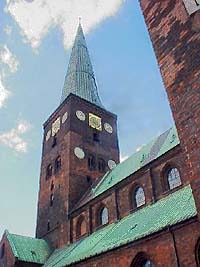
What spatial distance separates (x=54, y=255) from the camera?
79.8 ft

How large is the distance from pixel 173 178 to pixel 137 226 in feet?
12.8

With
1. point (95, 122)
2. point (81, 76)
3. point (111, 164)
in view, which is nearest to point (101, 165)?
point (111, 164)

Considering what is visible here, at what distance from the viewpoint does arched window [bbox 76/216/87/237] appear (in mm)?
23875

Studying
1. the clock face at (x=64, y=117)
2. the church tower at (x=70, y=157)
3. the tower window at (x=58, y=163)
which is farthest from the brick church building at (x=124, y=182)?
the clock face at (x=64, y=117)

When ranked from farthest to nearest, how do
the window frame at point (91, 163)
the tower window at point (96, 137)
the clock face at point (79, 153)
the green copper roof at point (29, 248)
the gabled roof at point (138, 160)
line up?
the tower window at point (96, 137) → the window frame at point (91, 163) → the clock face at point (79, 153) → the green copper roof at point (29, 248) → the gabled roof at point (138, 160)

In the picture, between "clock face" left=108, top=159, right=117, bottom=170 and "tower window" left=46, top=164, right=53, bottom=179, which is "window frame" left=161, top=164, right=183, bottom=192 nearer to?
"clock face" left=108, top=159, right=117, bottom=170

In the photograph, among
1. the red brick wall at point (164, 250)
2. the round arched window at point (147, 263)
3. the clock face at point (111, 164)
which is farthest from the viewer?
the clock face at point (111, 164)

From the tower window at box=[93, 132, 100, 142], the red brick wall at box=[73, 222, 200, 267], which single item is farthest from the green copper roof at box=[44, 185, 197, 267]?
the tower window at box=[93, 132, 100, 142]

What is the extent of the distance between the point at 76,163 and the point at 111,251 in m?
13.9

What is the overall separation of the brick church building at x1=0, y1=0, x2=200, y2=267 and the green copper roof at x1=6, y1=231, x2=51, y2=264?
0.27ft

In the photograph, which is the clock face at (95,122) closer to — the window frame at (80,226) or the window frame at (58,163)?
the window frame at (58,163)

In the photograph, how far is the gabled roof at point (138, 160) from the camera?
2086 centimetres

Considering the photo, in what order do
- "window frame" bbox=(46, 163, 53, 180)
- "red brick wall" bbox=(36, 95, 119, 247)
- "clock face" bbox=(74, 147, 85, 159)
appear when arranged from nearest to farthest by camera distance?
"red brick wall" bbox=(36, 95, 119, 247)
"clock face" bbox=(74, 147, 85, 159)
"window frame" bbox=(46, 163, 53, 180)

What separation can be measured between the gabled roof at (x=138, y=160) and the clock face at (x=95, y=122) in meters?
7.66
